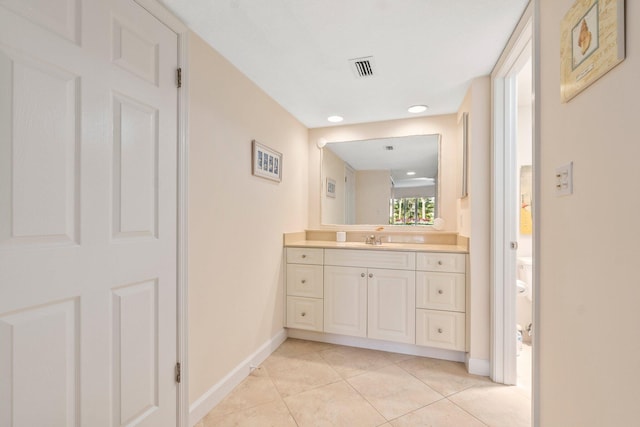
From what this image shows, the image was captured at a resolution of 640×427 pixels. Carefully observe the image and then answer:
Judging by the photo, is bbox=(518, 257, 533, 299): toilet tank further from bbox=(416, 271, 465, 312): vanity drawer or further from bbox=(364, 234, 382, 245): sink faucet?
bbox=(364, 234, 382, 245): sink faucet

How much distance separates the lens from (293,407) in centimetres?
177

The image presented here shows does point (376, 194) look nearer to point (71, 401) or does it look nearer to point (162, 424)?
point (162, 424)

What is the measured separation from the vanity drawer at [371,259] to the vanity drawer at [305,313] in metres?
0.41

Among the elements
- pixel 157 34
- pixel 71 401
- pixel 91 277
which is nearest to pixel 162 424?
pixel 71 401

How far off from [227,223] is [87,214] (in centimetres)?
88

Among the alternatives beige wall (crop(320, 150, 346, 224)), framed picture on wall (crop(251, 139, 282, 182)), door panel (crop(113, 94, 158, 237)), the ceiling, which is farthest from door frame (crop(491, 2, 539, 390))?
door panel (crop(113, 94, 158, 237))

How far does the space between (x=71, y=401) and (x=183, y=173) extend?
1028 mm

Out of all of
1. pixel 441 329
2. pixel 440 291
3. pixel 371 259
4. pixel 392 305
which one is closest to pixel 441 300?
pixel 440 291

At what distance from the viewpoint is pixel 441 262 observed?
235cm

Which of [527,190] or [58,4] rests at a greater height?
[58,4]

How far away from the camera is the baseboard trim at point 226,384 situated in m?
1.63

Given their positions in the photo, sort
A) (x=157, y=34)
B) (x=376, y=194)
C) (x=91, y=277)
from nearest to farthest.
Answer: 1. (x=91, y=277)
2. (x=157, y=34)
3. (x=376, y=194)
